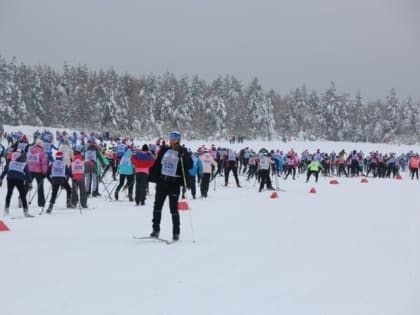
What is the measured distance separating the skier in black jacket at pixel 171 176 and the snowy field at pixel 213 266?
16.6 inches

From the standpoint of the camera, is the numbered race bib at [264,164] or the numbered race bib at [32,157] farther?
the numbered race bib at [264,164]

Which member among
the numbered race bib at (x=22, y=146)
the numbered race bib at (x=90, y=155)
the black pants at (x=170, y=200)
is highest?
the numbered race bib at (x=22, y=146)

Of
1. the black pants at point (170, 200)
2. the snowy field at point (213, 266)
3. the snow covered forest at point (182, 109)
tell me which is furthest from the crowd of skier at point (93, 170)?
the snow covered forest at point (182, 109)

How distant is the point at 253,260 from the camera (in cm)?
794

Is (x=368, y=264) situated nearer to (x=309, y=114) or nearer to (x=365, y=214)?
(x=365, y=214)

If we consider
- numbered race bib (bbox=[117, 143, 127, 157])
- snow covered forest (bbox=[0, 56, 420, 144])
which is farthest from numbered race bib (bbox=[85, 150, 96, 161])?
snow covered forest (bbox=[0, 56, 420, 144])

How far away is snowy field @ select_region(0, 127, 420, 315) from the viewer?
564 centimetres

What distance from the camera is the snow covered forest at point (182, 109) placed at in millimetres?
82312

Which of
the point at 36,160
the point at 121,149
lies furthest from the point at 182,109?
the point at 36,160

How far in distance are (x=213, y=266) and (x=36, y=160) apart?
853 centimetres

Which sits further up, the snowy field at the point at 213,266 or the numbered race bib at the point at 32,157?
the numbered race bib at the point at 32,157

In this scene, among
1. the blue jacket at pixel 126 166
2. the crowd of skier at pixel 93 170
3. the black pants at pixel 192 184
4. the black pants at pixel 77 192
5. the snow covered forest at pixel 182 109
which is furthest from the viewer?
the snow covered forest at pixel 182 109

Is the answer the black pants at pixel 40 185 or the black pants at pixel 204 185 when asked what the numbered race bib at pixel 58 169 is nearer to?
the black pants at pixel 40 185

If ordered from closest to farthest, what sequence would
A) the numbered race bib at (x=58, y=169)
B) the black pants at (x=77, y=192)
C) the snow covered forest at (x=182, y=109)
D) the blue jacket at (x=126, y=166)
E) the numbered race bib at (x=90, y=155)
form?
the numbered race bib at (x=58, y=169), the black pants at (x=77, y=192), the blue jacket at (x=126, y=166), the numbered race bib at (x=90, y=155), the snow covered forest at (x=182, y=109)
